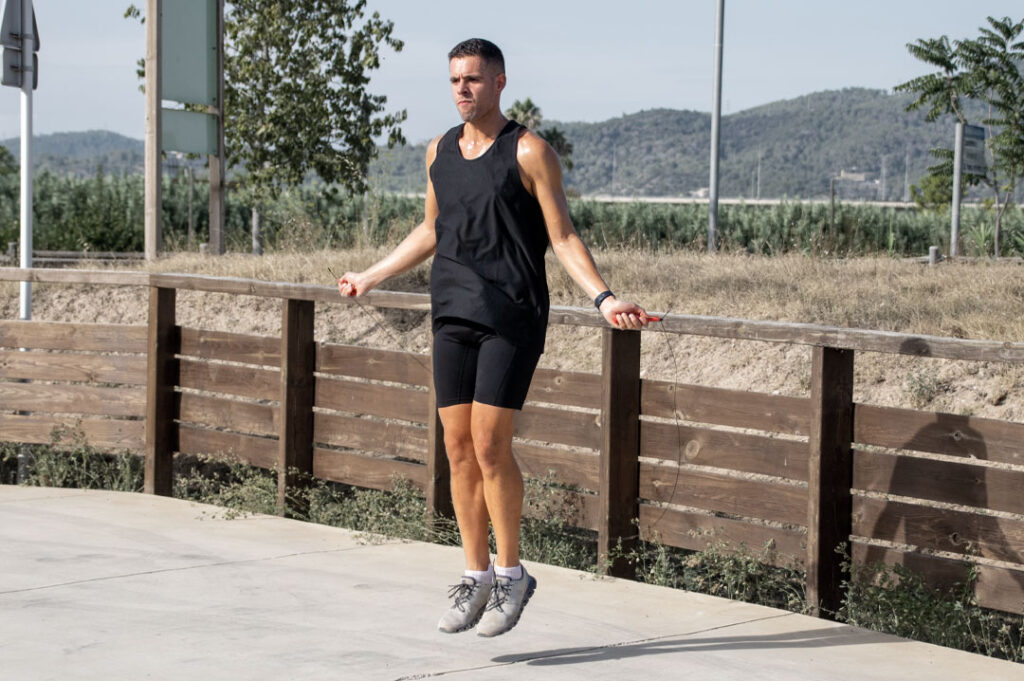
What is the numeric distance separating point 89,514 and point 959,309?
7117 mm

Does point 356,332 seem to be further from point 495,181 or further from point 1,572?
point 495,181

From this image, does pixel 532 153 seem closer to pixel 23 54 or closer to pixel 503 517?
pixel 503 517

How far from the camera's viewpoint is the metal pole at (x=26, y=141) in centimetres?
930

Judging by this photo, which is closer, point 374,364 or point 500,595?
point 500,595

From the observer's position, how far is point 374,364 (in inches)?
271

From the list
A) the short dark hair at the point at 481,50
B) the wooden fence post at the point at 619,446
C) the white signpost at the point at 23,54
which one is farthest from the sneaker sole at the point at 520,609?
the white signpost at the point at 23,54

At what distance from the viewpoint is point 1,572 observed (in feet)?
18.1

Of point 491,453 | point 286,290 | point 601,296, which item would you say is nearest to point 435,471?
point 286,290

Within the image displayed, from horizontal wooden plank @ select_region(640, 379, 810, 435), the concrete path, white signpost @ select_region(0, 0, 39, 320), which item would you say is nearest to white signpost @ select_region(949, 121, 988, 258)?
white signpost @ select_region(0, 0, 39, 320)

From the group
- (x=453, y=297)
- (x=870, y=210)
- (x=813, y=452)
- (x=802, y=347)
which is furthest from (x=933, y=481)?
(x=870, y=210)

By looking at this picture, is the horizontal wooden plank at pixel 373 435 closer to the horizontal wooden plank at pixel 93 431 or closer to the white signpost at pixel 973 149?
the horizontal wooden plank at pixel 93 431

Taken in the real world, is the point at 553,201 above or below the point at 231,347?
above

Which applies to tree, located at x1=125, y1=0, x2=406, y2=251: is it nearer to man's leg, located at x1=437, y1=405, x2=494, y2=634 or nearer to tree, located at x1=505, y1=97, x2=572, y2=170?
man's leg, located at x1=437, y1=405, x2=494, y2=634

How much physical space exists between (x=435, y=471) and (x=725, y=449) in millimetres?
1603
